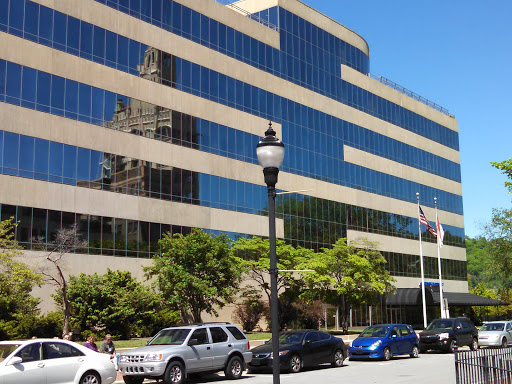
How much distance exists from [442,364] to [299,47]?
119 feet

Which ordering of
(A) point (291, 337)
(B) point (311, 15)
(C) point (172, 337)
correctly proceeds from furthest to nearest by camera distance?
(B) point (311, 15), (A) point (291, 337), (C) point (172, 337)

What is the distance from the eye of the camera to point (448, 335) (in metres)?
33.3

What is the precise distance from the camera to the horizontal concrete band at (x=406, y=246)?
62000 mm

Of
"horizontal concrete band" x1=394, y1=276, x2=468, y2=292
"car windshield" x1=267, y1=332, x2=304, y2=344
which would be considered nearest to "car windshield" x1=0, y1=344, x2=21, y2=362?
"car windshield" x1=267, y1=332, x2=304, y2=344

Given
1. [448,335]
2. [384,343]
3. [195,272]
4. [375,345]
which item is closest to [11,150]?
[195,272]

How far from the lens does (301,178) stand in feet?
179

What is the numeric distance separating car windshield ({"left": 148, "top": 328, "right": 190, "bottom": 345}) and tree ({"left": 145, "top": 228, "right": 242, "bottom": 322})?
1324 centimetres

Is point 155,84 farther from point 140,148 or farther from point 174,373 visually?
point 174,373

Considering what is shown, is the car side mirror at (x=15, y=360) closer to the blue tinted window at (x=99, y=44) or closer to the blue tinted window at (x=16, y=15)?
the blue tinted window at (x=16, y=15)

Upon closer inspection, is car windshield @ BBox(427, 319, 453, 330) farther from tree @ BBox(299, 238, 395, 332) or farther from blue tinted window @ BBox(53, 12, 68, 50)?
blue tinted window @ BBox(53, 12, 68, 50)

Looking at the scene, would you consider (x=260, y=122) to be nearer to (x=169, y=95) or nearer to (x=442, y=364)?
(x=169, y=95)

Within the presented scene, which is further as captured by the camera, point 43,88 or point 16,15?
point 43,88

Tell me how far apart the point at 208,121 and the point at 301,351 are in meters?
24.6

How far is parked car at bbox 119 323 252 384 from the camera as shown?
2009 centimetres
